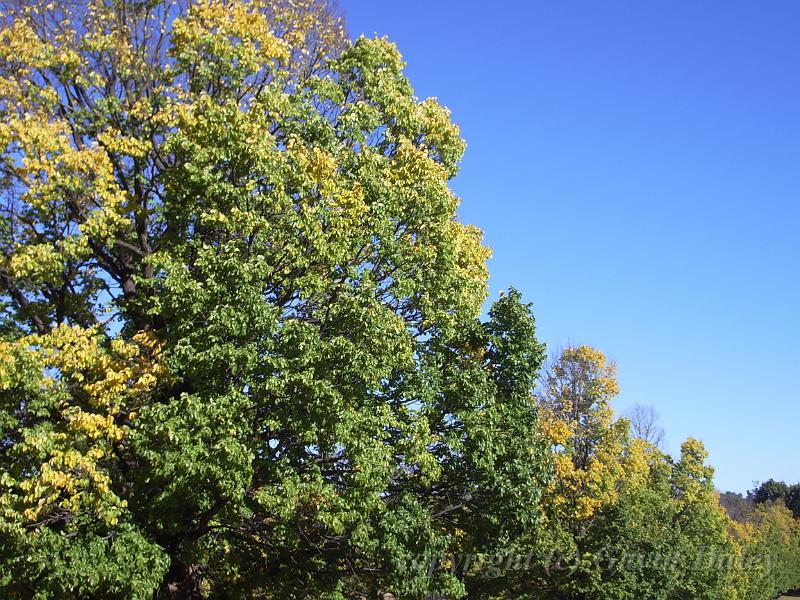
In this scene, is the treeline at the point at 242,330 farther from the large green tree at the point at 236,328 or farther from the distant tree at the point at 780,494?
the distant tree at the point at 780,494

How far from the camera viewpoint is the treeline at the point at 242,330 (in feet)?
47.1

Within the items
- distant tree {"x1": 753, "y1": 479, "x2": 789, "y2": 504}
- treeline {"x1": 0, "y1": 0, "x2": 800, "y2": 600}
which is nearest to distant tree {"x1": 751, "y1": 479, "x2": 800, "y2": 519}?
distant tree {"x1": 753, "y1": 479, "x2": 789, "y2": 504}

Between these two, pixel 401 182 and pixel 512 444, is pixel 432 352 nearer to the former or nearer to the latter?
pixel 512 444

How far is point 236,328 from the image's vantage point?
1482 cm

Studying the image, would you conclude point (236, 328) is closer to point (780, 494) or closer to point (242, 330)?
point (242, 330)

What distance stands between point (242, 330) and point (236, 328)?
18cm

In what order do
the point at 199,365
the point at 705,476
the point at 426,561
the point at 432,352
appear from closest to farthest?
the point at 199,365, the point at 426,561, the point at 432,352, the point at 705,476

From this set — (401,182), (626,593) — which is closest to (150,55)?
(401,182)

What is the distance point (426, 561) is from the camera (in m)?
18.2

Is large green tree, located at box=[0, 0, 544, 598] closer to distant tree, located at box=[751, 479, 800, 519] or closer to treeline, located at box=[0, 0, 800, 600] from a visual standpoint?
treeline, located at box=[0, 0, 800, 600]

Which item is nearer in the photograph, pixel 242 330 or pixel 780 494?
pixel 242 330

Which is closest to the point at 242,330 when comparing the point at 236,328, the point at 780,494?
the point at 236,328

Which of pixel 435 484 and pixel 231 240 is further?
pixel 435 484

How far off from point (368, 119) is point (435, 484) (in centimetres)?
1022
